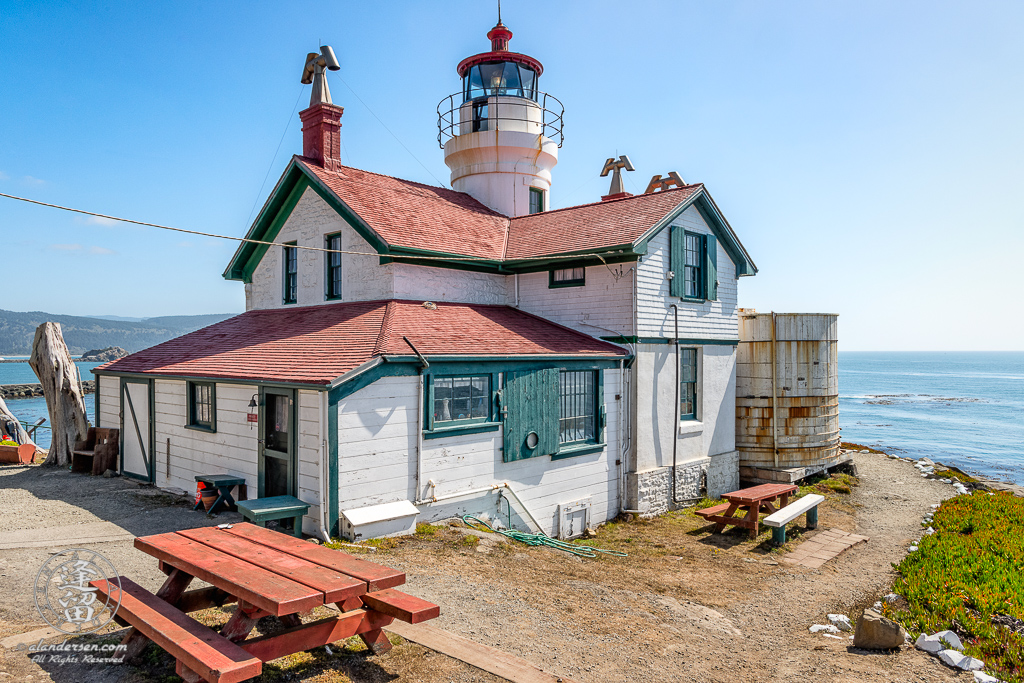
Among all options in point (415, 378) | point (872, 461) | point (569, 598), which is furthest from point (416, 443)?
point (872, 461)

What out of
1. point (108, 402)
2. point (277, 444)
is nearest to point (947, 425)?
point (277, 444)

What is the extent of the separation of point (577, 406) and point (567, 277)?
12.2ft

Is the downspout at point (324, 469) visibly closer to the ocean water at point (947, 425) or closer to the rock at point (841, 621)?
the rock at point (841, 621)

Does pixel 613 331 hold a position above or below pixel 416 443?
above

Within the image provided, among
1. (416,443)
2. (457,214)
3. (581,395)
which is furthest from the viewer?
(457,214)

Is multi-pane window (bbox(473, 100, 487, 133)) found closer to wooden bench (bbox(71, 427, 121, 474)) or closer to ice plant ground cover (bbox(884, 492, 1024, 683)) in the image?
wooden bench (bbox(71, 427, 121, 474))

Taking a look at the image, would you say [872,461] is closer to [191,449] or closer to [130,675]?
[191,449]

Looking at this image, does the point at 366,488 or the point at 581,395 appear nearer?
the point at 366,488

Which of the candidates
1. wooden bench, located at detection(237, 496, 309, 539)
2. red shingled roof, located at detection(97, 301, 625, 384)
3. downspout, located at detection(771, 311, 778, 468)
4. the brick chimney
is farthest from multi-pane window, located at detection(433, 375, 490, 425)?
downspout, located at detection(771, 311, 778, 468)

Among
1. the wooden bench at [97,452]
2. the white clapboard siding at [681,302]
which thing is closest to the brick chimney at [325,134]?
the wooden bench at [97,452]

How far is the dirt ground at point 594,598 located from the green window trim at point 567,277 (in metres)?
5.85

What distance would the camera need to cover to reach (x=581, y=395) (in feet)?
46.0

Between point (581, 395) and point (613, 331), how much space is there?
6.53 ft

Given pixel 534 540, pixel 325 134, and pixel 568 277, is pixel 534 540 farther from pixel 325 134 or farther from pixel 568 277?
pixel 325 134
